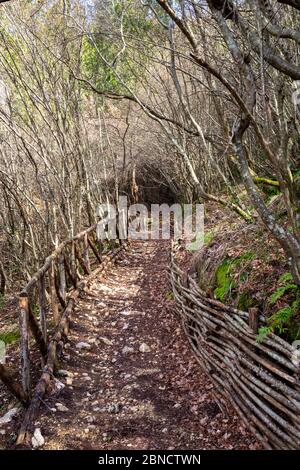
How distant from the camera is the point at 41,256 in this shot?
21.1 ft

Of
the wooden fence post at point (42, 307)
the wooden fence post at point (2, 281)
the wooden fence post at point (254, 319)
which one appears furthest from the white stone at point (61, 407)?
the wooden fence post at point (2, 281)

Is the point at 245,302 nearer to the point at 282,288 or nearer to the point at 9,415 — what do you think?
the point at 282,288

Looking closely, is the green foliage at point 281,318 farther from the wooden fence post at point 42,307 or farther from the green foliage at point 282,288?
the wooden fence post at point 42,307

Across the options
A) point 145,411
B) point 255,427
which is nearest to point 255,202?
point 255,427

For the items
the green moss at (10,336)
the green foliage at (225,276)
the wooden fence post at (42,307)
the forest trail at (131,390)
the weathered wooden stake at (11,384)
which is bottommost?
the green moss at (10,336)

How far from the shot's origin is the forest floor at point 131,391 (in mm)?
3008

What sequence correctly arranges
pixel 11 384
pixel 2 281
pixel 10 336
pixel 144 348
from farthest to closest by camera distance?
pixel 2 281, pixel 10 336, pixel 144 348, pixel 11 384

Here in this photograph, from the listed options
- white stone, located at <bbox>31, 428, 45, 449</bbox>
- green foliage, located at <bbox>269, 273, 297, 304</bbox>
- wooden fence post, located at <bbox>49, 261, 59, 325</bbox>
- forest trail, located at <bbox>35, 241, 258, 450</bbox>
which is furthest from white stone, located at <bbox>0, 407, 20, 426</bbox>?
green foliage, located at <bbox>269, 273, 297, 304</bbox>

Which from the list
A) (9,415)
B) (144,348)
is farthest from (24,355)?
(144,348)

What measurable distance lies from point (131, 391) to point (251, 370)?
47.2 inches

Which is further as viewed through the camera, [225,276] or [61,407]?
[225,276]

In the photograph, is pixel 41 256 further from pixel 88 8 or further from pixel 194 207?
pixel 194 207

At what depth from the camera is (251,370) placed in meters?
3.15
